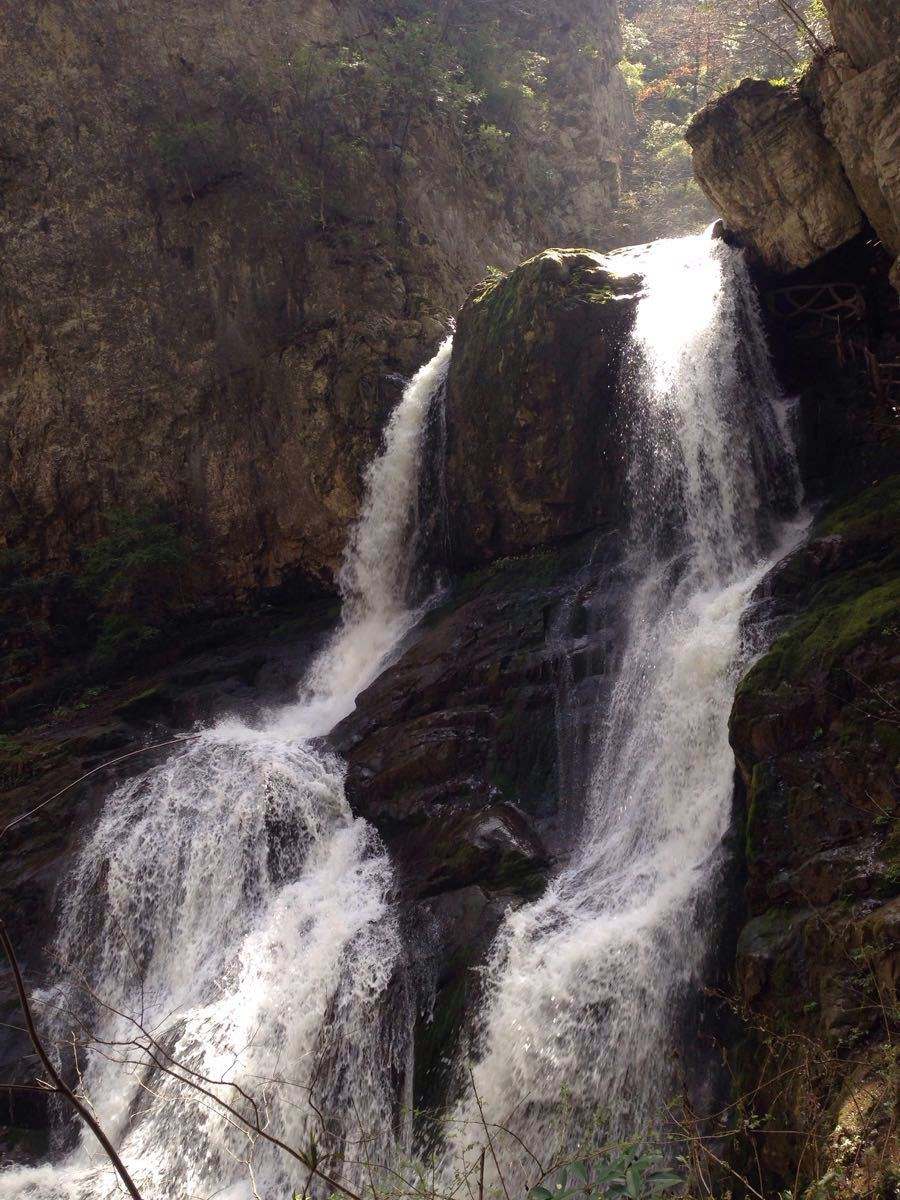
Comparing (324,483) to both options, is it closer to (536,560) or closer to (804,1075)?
(536,560)

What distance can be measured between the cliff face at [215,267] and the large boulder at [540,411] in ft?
8.96

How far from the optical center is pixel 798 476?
11484mm

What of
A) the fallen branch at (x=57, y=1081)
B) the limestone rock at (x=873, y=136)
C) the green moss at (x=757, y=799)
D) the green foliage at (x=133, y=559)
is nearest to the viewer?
the fallen branch at (x=57, y=1081)

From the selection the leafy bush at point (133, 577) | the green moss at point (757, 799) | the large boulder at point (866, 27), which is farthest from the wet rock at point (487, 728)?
the large boulder at point (866, 27)

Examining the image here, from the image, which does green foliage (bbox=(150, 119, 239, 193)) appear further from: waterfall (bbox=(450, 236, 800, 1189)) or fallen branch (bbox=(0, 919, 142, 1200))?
fallen branch (bbox=(0, 919, 142, 1200))

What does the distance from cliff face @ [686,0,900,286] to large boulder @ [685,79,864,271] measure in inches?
0.5

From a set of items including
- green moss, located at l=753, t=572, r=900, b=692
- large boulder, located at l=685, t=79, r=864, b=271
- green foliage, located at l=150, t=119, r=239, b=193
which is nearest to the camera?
green moss, located at l=753, t=572, r=900, b=692

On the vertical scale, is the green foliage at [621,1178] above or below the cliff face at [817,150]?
below

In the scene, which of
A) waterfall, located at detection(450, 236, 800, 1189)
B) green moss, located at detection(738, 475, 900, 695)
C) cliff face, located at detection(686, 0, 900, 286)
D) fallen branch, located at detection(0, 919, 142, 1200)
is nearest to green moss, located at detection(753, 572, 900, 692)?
green moss, located at detection(738, 475, 900, 695)

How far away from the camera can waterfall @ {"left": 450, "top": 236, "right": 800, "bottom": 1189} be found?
22.2ft

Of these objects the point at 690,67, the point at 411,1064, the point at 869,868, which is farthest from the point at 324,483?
the point at 690,67

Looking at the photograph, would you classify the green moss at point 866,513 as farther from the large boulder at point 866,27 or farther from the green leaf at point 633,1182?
the green leaf at point 633,1182

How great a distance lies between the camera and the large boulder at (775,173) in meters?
11.2

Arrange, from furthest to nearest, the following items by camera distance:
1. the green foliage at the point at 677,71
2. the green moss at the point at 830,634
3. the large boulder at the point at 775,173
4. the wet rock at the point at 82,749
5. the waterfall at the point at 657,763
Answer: the green foliage at the point at 677,71
the large boulder at the point at 775,173
the wet rock at the point at 82,749
the green moss at the point at 830,634
the waterfall at the point at 657,763
